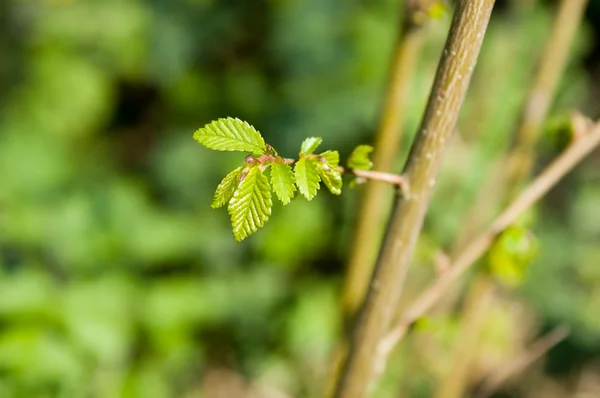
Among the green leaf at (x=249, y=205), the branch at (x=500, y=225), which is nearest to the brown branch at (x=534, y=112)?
the branch at (x=500, y=225)

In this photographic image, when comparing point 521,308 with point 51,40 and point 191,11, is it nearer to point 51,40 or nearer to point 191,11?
point 191,11

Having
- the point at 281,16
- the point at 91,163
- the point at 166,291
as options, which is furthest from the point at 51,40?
the point at 166,291

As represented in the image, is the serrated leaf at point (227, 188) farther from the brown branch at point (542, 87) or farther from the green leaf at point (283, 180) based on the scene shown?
the brown branch at point (542, 87)

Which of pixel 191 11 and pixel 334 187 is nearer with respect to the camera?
pixel 334 187

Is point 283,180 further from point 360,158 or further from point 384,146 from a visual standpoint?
point 384,146

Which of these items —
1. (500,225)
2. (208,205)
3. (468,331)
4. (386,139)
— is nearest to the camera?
(500,225)

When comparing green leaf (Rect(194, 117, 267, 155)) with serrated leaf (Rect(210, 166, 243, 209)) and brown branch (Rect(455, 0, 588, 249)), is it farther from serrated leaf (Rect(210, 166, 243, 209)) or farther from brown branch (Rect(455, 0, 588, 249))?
brown branch (Rect(455, 0, 588, 249))

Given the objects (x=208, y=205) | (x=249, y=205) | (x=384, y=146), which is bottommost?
(x=249, y=205)

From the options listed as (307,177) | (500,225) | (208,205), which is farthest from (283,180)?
(208,205)
